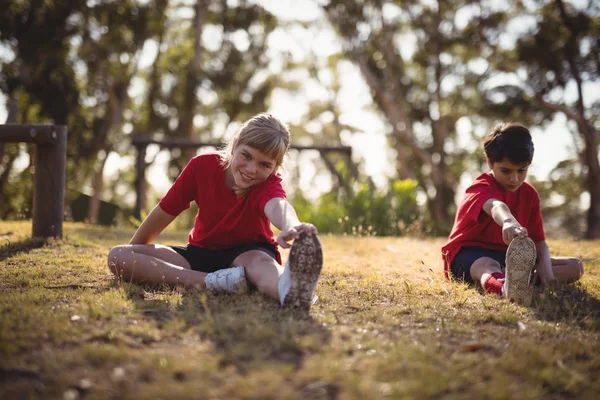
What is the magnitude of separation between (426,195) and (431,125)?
2.68m

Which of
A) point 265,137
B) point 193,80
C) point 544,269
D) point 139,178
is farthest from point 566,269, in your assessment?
point 193,80

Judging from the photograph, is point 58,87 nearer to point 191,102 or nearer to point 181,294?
point 191,102

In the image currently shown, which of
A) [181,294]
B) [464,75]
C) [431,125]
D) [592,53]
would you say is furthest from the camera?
[431,125]

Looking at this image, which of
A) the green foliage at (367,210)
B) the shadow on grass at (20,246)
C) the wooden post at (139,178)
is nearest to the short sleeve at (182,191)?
the shadow on grass at (20,246)

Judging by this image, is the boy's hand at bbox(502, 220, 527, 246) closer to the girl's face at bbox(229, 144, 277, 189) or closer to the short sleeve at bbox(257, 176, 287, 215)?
the short sleeve at bbox(257, 176, 287, 215)

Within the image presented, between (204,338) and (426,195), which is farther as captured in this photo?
(426,195)

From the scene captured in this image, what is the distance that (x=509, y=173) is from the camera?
371cm

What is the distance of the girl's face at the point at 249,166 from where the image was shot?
3.24 metres

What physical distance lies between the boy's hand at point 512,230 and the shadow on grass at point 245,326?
1294 mm

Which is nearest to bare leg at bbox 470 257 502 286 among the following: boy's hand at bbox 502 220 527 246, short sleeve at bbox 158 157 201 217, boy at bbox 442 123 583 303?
boy at bbox 442 123 583 303

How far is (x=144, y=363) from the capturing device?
6.28 ft

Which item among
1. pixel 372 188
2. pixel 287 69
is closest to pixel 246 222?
pixel 372 188

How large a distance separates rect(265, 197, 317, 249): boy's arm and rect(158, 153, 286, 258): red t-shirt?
171mm

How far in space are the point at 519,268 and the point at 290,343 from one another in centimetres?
162
